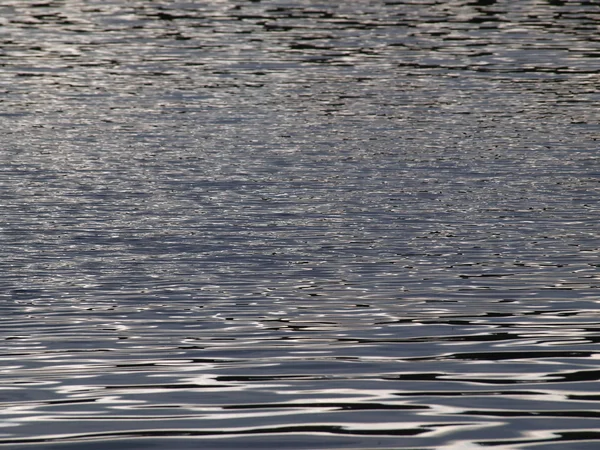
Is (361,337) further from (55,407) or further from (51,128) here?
(51,128)

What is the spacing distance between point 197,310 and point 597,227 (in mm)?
6417

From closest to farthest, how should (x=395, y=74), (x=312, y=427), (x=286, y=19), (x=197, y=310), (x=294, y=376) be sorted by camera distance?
(x=312, y=427) < (x=294, y=376) < (x=197, y=310) < (x=395, y=74) < (x=286, y=19)

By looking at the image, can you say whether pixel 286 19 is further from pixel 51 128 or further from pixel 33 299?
pixel 33 299

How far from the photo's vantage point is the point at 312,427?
9.70 metres

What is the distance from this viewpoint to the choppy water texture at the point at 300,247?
10.2m

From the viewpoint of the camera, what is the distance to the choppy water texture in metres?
10.2

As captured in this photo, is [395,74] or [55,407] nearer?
[55,407]

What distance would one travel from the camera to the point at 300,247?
16.1 meters

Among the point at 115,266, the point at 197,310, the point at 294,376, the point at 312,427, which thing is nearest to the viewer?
the point at 312,427

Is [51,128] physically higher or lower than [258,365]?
lower

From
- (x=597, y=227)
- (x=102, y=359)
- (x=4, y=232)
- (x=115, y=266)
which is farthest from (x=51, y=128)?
(x=102, y=359)

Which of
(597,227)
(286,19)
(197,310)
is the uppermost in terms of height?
(197,310)

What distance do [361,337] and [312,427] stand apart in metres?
2.65

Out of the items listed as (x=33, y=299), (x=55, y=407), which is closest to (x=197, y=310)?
(x=33, y=299)
